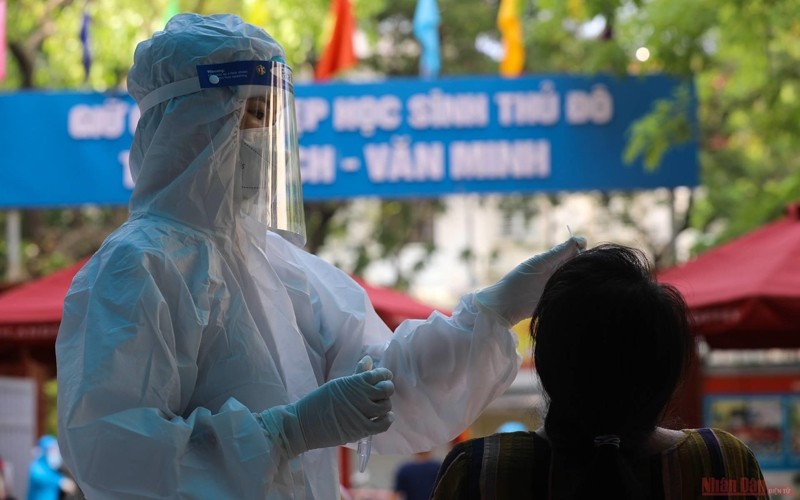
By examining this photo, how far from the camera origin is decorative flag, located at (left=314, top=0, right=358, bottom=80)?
11.1 meters

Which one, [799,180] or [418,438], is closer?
[418,438]

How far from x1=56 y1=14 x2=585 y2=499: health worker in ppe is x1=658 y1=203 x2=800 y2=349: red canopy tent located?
7.45ft

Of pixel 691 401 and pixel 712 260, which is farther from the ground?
pixel 712 260

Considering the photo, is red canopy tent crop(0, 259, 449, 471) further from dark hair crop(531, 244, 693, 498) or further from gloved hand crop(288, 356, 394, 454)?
dark hair crop(531, 244, 693, 498)

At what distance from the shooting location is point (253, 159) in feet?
8.66

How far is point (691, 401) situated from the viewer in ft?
22.5

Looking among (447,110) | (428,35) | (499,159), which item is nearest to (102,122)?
(447,110)

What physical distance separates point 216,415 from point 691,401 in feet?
16.5

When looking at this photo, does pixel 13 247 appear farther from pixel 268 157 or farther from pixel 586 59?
pixel 268 157

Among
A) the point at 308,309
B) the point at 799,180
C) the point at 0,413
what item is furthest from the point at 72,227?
the point at 308,309

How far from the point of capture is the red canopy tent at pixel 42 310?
6.18 meters

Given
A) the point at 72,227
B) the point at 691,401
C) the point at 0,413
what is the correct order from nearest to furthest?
the point at 691,401, the point at 0,413, the point at 72,227

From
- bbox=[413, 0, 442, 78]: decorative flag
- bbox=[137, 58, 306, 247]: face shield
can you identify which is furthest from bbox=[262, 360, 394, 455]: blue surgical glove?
bbox=[413, 0, 442, 78]: decorative flag

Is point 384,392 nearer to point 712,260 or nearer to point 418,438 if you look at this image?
point 418,438
